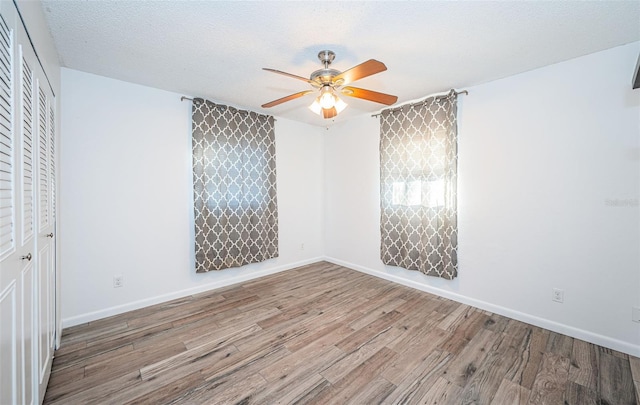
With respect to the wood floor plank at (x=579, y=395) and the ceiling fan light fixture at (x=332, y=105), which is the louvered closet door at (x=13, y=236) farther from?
the wood floor plank at (x=579, y=395)

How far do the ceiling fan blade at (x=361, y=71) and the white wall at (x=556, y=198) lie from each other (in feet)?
5.34

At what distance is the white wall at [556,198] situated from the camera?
2.04m

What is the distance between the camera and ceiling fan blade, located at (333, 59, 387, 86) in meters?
1.72

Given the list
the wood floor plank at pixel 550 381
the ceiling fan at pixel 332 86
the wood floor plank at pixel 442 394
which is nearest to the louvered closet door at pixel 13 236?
the ceiling fan at pixel 332 86

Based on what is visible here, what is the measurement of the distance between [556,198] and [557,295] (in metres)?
0.88

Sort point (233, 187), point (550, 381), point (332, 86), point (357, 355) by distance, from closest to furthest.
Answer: point (550, 381) → point (357, 355) → point (332, 86) → point (233, 187)

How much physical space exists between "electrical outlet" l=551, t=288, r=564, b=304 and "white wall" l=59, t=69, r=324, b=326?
3.51 meters

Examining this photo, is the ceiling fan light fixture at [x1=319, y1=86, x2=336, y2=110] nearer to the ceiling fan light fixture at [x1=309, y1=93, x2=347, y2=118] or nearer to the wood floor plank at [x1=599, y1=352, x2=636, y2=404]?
the ceiling fan light fixture at [x1=309, y1=93, x2=347, y2=118]

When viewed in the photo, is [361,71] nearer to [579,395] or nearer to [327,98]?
[327,98]

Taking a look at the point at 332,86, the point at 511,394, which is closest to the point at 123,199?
the point at 332,86

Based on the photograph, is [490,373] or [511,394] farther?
[490,373]

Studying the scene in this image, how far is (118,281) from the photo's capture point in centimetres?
268

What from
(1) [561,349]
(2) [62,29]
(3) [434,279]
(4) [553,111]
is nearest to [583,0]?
(4) [553,111]

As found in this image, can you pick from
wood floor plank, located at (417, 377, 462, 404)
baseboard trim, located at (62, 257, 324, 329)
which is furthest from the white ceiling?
wood floor plank, located at (417, 377, 462, 404)
